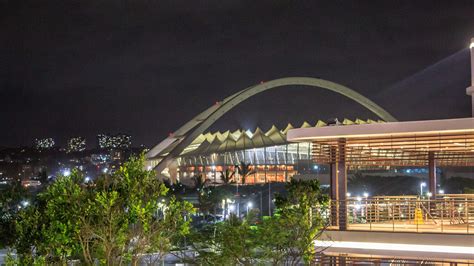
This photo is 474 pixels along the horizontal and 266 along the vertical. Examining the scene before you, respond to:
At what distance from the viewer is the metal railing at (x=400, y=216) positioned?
16.1 metres

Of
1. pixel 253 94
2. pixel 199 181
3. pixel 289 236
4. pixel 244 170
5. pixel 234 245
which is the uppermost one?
pixel 253 94

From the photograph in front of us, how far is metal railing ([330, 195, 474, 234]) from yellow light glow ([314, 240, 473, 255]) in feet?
1.32

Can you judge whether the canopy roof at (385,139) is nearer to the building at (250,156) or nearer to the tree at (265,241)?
the tree at (265,241)

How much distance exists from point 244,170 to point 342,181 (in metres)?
71.3

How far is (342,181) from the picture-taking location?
17.2m

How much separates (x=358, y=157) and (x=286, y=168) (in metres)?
76.4

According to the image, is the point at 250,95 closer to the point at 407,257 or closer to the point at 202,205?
the point at 202,205

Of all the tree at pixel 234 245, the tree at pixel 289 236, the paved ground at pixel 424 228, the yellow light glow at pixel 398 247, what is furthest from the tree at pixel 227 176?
the tree at pixel 234 245

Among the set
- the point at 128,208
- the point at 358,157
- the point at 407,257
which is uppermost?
the point at 358,157

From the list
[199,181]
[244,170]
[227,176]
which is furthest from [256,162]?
[199,181]

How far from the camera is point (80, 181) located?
35.0ft

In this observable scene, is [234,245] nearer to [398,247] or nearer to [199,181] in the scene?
[398,247]

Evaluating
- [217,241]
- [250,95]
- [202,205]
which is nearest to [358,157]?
[217,241]

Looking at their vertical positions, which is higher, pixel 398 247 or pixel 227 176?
pixel 227 176
